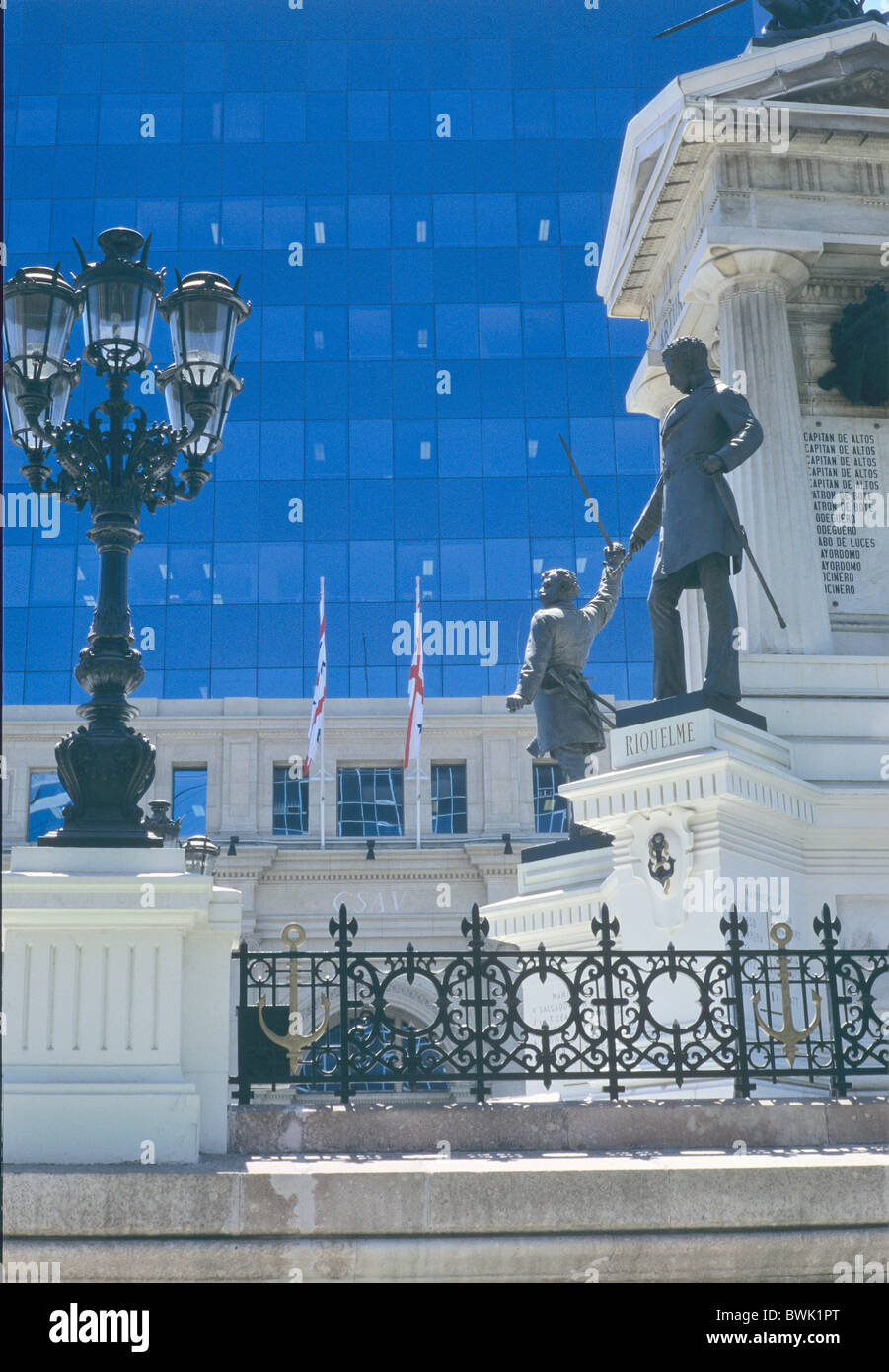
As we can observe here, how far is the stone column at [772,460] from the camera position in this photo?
13672 millimetres

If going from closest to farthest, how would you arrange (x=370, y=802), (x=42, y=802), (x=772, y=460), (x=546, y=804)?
(x=772, y=460), (x=42, y=802), (x=546, y=804), (x=370, y=802)

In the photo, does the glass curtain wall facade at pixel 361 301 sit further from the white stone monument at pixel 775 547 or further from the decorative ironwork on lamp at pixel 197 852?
the white stone monument at pixel 775 547

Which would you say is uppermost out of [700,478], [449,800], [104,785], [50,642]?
[50,642]

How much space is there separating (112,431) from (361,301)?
53.2 m

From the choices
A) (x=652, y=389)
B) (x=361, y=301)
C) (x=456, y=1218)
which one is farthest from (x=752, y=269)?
(x=361, y=301)

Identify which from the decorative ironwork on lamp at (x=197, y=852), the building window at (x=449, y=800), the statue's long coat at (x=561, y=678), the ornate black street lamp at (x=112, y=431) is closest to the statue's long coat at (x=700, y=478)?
the statue's long coat at (x=561, y=678)

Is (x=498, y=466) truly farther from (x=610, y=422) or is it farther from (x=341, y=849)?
(x=341, y=849)

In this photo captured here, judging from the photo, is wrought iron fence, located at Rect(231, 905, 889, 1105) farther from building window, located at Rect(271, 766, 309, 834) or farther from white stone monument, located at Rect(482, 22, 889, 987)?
building window, located at Rect(271, 766, 309, 834)

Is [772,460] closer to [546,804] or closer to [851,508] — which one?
[851,508]

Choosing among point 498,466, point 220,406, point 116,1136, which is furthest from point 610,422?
point 116,1136

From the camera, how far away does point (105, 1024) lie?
7402mm

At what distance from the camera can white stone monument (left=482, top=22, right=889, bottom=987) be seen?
11.2 meters

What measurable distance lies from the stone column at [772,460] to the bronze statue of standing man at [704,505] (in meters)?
1.73

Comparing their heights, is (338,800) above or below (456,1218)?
above
